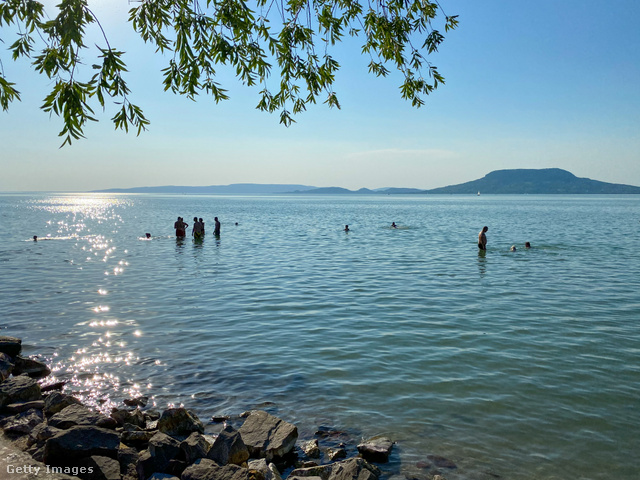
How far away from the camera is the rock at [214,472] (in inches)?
235

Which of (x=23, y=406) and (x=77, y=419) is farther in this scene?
(x=23, y=406)

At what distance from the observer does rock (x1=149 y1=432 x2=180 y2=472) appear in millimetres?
6352

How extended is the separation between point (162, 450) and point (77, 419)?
1.81 metres

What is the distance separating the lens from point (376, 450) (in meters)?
7.19

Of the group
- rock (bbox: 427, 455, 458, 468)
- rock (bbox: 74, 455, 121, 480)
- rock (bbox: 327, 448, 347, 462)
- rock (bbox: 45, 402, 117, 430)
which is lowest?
rock (bbox: 427, 455, 458, 468)

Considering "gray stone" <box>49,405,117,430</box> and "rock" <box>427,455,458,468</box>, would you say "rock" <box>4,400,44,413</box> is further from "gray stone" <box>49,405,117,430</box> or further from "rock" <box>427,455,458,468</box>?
"rock" <box>427,455,458,468</box>

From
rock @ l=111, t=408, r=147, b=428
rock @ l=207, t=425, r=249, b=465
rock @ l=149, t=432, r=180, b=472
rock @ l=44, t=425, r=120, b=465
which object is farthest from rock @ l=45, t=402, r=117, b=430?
rock @ l=207, t=425, r=249, b=465

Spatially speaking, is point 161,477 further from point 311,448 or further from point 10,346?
point 10,346

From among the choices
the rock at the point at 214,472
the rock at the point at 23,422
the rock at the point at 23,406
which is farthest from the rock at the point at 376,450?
the rock at the point at 23,406

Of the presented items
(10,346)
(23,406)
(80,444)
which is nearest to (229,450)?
(80,444)

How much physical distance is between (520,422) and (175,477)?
6.16 meters

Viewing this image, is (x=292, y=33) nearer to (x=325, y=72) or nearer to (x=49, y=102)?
(x=325, y=72)

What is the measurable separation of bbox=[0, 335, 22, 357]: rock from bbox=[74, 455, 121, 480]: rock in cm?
646

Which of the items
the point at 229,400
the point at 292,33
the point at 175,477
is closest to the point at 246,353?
the point at 229,400
